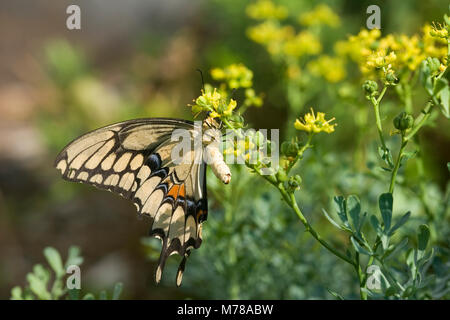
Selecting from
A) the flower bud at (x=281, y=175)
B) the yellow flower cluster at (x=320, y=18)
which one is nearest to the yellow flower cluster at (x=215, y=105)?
the flower bud at (x=281, y=175)

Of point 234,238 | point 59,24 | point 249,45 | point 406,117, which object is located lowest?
point 234,238

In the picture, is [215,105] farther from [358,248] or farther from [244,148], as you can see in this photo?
[358,248]

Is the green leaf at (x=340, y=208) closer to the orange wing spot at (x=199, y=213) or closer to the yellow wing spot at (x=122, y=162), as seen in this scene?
the orange wing spot at (x=199, y=213)

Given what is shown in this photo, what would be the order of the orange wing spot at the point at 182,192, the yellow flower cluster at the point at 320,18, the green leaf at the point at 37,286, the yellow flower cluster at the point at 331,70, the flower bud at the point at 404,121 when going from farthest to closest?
1. the yellow flower cluster at the point at 320,18
2. the yellow flower cluster at the point at 331,70
3. the orange wing spot at the point at 182,192
4. the green leaf at the point at 37,286
5. the flower bud at the point at 404,121

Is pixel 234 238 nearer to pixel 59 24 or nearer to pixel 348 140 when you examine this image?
pixel 348 140

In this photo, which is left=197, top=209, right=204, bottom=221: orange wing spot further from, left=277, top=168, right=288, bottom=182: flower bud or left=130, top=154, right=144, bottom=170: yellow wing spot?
left=277, top=168, right=288, bottom=182: flower bud
